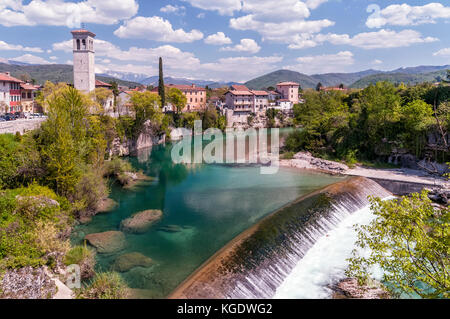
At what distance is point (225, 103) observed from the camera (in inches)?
3014

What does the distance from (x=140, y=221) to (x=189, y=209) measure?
3481mm

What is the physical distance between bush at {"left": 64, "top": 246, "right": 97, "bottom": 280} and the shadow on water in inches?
20.2

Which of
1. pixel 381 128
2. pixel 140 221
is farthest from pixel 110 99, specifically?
pixel 381 128

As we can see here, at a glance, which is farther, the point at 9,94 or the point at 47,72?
the point at 47,72

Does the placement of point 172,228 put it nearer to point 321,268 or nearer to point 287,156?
point 321,268

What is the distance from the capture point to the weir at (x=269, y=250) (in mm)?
10836

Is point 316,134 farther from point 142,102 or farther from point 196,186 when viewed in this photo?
point 142,102

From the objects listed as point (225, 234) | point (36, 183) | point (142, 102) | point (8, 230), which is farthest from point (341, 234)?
point (142, 102)

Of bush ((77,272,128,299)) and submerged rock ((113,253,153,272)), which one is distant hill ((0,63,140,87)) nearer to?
submerged rock ((113,253,153,272))

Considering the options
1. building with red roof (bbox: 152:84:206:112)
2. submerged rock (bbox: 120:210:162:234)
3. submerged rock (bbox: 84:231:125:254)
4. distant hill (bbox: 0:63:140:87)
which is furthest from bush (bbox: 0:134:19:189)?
distant hill (bbox: 0:63:140:87)

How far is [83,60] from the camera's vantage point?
142 feet

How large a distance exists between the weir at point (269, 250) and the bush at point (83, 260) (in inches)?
152

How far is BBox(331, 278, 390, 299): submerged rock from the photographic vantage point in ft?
36.4

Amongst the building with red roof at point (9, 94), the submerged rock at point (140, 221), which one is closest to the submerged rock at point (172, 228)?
the submerged rock at point (140, 221)
